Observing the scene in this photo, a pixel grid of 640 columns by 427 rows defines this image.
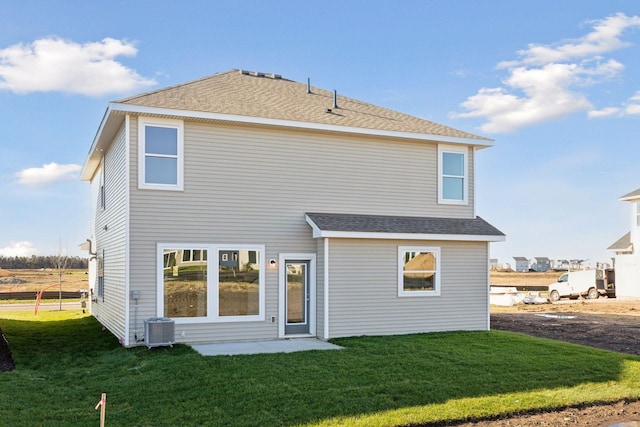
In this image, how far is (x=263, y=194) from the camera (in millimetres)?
14492

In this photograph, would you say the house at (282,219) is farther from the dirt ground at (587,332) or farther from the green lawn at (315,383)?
the dirt ground at (587,332)

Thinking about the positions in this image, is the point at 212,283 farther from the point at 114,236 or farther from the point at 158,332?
the point at 114,236

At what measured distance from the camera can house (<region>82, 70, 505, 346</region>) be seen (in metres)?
13.5

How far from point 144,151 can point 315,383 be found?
274 inches

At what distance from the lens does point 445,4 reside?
16938 millimetres

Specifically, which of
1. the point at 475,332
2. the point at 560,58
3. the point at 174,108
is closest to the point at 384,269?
the point at 475,332

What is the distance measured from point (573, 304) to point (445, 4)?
729 inches

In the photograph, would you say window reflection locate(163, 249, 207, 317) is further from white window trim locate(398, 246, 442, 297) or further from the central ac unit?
white window trim locate(398, 246, 442, 297)

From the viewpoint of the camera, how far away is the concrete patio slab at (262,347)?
1229cm

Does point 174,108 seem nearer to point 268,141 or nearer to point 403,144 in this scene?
point 268,141

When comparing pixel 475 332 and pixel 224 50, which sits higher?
pixel 224 50

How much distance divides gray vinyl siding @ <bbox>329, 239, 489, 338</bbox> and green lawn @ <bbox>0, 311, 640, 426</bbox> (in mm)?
995

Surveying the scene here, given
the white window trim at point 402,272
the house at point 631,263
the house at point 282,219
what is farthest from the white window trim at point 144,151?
the house at point 631,263

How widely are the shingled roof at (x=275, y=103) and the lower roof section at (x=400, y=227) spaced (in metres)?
2.37
